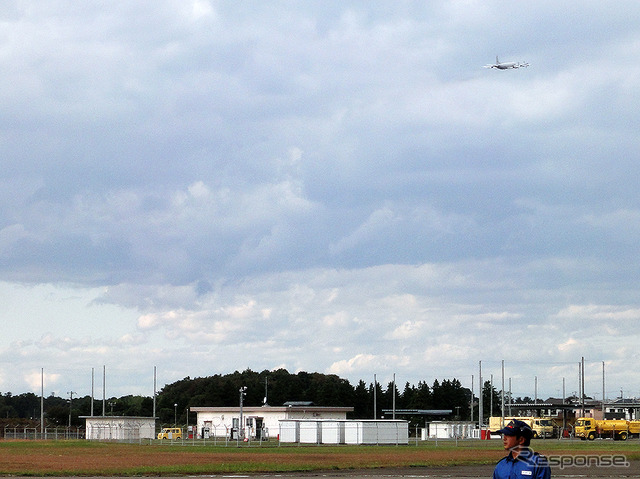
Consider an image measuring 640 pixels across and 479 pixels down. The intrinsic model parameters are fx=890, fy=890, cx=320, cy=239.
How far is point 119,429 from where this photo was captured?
325 ft

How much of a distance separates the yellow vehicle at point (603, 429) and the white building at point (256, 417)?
28.4 meters

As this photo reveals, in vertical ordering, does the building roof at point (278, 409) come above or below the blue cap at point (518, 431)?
below

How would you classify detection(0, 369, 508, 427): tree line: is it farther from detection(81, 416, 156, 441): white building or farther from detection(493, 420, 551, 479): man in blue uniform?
detection(493, 420, 551, 479): man in blue uniform

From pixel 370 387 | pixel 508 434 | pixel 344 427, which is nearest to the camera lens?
pixel 508 434

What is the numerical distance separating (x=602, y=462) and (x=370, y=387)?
14618 centimetres

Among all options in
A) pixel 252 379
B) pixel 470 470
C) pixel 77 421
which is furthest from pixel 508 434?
pixel 252 379

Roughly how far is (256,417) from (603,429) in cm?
4083

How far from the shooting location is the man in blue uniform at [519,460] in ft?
29.3

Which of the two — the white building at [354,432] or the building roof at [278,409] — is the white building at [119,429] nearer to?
the building roof at [278,409]

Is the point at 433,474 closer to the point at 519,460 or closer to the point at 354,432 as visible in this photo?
the point at 519,460

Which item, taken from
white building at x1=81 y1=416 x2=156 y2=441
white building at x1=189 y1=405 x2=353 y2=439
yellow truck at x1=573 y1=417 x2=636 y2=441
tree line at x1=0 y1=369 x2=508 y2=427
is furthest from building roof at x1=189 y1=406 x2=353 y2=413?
tree line at x1=0 y1=369 x2=508 y2=427

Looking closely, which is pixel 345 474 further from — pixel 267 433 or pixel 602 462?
pixel 267 433

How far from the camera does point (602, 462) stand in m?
44.3

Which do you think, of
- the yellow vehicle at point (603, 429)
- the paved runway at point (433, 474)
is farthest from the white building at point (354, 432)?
the paved runway at point (433, 474)
